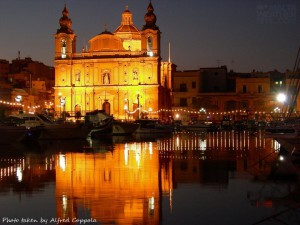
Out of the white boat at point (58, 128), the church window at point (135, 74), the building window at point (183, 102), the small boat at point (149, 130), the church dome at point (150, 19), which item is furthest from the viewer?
the building window at point (183, 102)

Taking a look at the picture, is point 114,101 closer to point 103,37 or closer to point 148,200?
point 103,37

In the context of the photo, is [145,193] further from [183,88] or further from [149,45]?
[183,88]

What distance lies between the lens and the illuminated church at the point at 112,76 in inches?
3093

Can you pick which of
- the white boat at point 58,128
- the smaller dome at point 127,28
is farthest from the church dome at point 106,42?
the white boat at point 58,128

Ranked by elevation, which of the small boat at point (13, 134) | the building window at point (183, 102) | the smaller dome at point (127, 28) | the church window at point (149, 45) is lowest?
the small boat at point (13, 134)

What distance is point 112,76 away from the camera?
265 feet

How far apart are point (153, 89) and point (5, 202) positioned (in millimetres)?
66553

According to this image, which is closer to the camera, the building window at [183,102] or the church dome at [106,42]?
the church dome at [106,42]

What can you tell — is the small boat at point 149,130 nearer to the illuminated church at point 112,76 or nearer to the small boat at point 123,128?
the small boat at point 123,128

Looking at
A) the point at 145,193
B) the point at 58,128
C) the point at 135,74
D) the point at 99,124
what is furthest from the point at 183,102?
the point at 145,193

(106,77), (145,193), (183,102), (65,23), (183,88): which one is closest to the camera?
(145,193)

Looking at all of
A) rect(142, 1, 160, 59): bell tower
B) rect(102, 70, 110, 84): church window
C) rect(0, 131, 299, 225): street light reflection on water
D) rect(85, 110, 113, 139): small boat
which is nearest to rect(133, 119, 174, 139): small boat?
rect(85, 110, 113, 139): small boat

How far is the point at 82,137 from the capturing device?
4506 centimetres

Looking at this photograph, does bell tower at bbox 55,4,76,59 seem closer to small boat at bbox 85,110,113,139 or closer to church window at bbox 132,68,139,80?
church window at bbox 132,68,139,80
